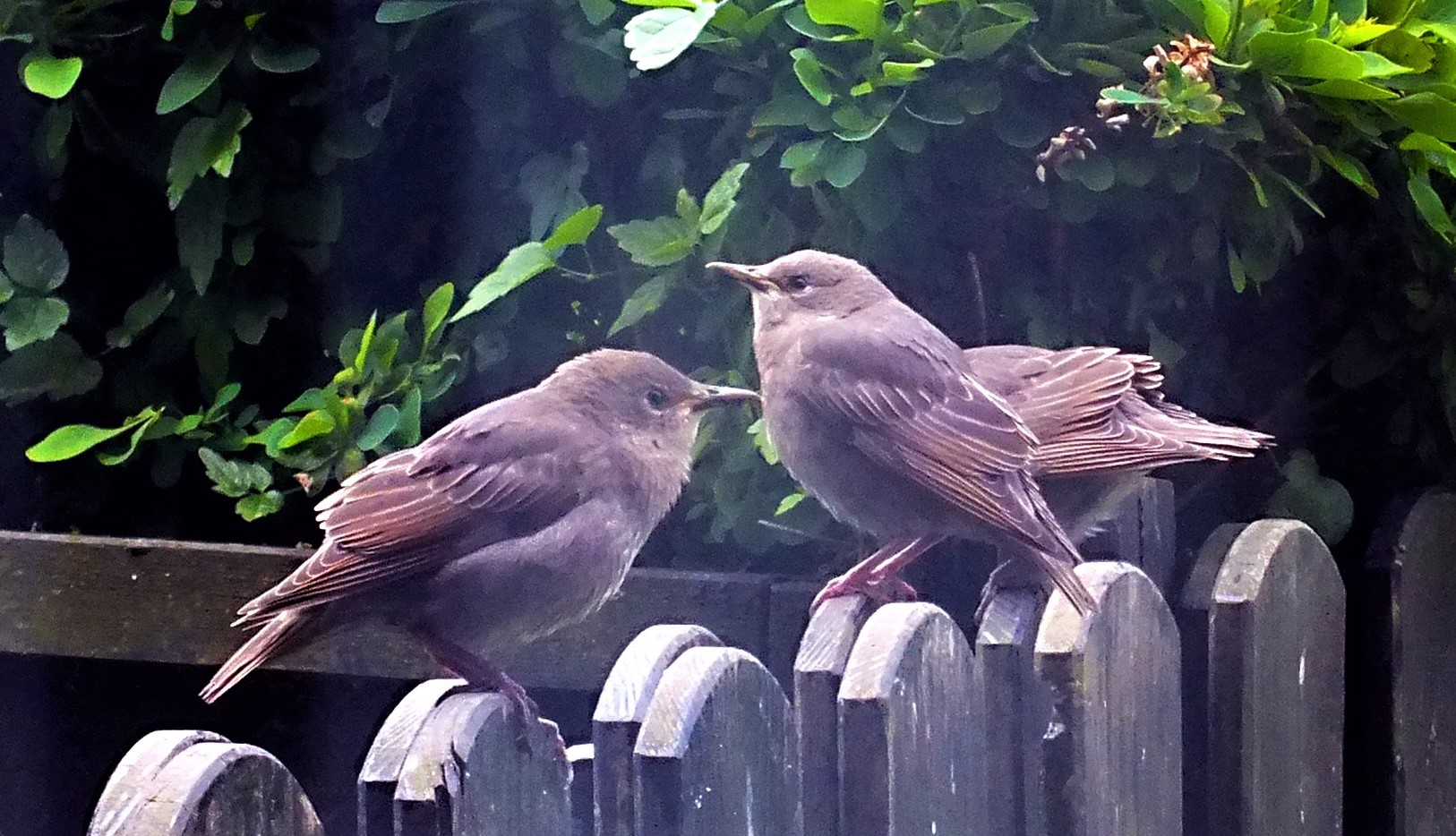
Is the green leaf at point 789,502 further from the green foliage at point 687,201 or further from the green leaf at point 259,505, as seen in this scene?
the green leaf at point 259,505

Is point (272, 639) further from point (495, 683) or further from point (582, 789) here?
point (582, 789)

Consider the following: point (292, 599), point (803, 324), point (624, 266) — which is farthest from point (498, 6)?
point (292, 599)

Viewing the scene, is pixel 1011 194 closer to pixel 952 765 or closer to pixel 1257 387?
pixel 1257 387

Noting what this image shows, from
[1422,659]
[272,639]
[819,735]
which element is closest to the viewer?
[819,735]

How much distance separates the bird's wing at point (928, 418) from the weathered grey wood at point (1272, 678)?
0.24m

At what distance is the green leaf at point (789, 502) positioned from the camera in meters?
2.01

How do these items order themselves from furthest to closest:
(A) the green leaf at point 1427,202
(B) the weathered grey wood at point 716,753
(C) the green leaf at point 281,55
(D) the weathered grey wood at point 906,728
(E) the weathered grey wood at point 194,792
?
1. (C) the green leaf at point 281,55
2. (A) the green leaf at point 1427,202
3. (D) the weathered grey wood at point 906,728
4. (B) the weathered grey wood at point 716,753
5. (E) the weathered grey wood at point 194,792

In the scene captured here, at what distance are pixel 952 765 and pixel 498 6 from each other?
3.67 ft

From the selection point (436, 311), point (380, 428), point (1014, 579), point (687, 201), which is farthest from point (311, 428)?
point (1014, 579)

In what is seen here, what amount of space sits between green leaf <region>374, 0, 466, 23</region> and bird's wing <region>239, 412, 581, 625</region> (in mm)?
552

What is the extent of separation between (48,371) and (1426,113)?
6.04 ft

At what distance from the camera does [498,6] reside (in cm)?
199

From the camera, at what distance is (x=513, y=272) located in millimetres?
1866

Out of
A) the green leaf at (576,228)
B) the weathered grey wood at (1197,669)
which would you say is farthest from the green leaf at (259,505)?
the weathered grey wood at (1197,669)
